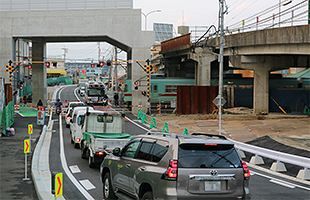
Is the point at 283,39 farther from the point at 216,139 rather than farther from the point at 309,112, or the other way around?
the point at 216,139

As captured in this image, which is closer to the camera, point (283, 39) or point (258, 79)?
point (283, 39)

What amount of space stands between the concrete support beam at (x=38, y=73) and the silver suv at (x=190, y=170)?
5711 cm

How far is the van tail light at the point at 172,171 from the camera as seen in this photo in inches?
356

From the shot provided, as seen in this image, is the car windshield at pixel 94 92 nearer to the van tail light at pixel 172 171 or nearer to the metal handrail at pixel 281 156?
the metal handrail at pixel 281 156

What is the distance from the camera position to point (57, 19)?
5731 cm

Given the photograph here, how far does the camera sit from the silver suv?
9.08 metres

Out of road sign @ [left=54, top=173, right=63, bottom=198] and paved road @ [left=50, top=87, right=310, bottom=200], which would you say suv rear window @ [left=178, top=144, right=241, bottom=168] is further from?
paved road @ [left=50, top=87, right=310, bottom=200]

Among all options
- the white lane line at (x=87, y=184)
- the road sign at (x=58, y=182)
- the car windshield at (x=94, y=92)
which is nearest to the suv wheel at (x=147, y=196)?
the road sign at (x=58, y=182)

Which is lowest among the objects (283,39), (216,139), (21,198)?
(21,198)

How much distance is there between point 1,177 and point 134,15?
141 feet

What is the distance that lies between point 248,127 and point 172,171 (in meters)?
30.2

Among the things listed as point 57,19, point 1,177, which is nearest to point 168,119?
point 57,19

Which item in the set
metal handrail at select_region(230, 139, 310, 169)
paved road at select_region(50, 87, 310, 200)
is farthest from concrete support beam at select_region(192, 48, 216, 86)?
paved road at select_region(50, 87, 310, 200)

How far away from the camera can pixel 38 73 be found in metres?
66.3
